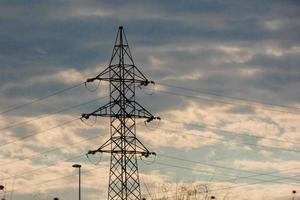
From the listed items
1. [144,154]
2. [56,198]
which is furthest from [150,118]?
[56,198]

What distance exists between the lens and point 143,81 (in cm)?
12681

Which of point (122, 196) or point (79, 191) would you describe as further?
point (79, 191)

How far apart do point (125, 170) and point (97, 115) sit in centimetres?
580

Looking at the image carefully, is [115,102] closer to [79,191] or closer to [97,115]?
[97,115]

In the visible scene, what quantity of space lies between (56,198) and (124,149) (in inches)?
352

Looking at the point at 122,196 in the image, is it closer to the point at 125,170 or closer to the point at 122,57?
the point at 125,170

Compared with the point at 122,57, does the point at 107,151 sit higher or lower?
lower

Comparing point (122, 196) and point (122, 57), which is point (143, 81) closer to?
point (122, 57)

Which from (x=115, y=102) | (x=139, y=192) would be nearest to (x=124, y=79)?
(x=115, y=102)

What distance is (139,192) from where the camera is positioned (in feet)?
395

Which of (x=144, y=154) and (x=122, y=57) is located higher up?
Answer: (x=122, y=57)

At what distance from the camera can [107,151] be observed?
4838 inches

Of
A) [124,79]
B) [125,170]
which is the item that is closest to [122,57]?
[124,79]

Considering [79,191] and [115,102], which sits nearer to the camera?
[115,102]
